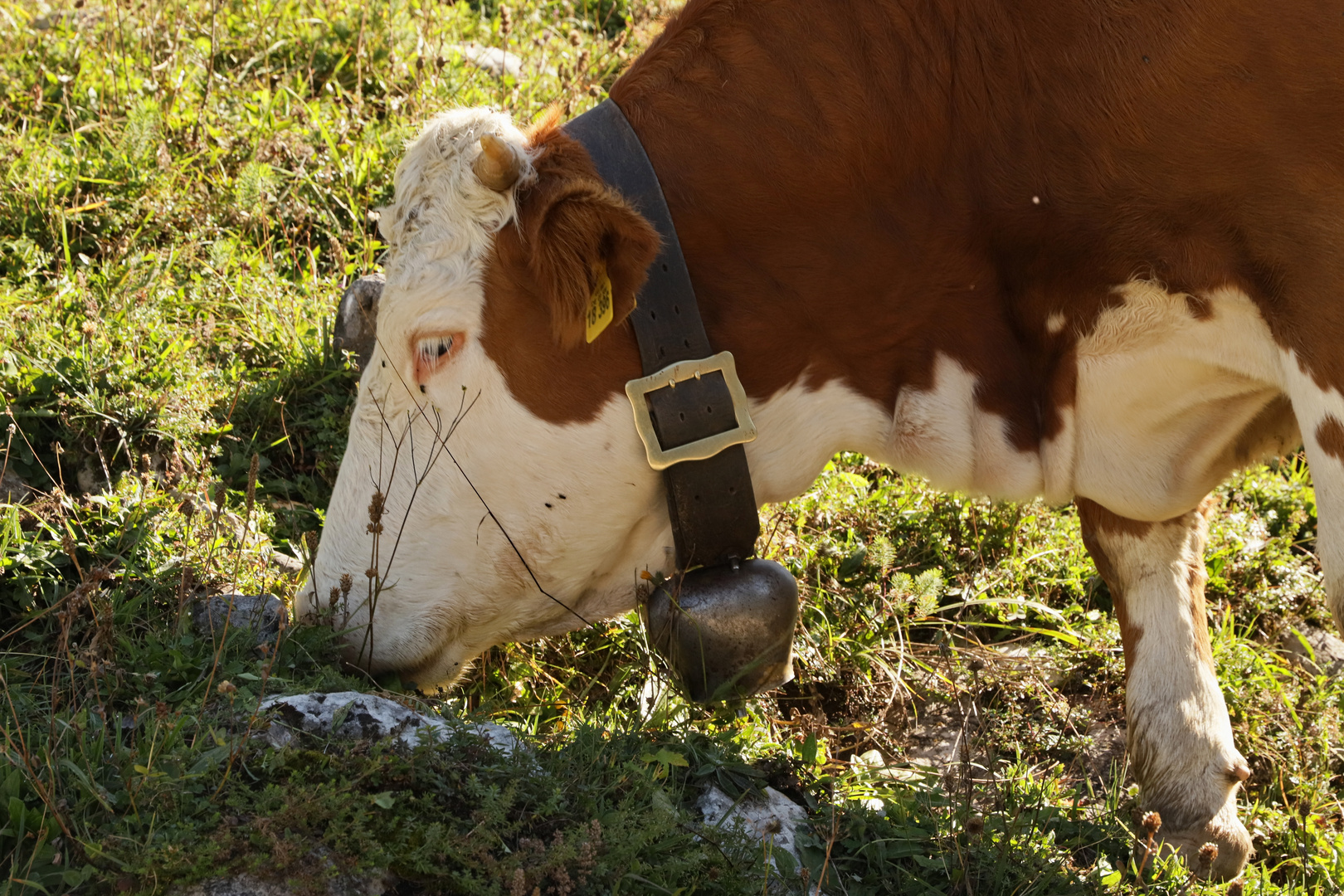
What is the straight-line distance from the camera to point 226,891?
78.1 inches

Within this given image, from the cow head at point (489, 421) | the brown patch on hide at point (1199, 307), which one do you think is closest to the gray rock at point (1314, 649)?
the brown patch on hide at point (1199, 307)

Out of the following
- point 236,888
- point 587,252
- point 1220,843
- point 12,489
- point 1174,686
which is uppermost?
point 587,252

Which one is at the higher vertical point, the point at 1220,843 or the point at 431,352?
the point at 431,352

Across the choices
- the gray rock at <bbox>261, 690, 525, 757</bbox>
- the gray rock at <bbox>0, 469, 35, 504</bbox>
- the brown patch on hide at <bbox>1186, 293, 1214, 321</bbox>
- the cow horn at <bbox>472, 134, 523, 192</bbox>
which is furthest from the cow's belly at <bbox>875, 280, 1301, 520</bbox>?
the gray rock at <bbox>0, 469, 35, 504</bbox>

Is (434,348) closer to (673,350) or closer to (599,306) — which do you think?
(599,306)

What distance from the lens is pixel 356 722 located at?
2453 millimetres

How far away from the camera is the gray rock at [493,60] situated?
6.07m

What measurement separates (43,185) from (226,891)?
353cm

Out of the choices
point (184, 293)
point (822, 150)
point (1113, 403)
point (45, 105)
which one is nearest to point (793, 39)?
point (822, 150)

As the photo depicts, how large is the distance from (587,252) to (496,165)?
0.95 ft

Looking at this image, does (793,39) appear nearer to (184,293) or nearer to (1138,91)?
(1138,91)

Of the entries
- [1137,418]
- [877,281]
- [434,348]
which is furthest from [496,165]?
[1137,418]

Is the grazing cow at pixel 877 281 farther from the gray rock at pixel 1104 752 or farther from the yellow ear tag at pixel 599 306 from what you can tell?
the gray rock at pixel 1104 752

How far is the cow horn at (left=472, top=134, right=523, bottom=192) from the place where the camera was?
2561 mm
